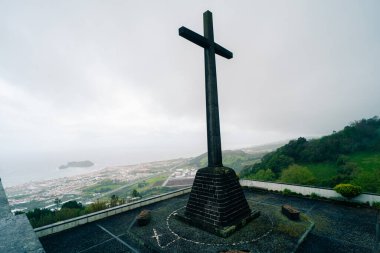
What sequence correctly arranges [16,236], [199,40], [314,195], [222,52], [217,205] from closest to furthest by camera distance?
[16,236]
[217,205]
[199,40]
[222,52]
[314,195]

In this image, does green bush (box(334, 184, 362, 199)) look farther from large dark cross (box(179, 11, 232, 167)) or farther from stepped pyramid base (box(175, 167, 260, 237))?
large dark cross (box(179, 11, 232, 167))

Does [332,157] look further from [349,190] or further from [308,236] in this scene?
[308,236]

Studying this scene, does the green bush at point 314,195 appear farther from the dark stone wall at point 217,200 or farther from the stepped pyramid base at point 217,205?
the dark stone wall at point 217,200

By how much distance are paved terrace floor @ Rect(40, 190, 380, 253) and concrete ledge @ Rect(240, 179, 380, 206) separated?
2.35 feet

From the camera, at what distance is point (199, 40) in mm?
10172

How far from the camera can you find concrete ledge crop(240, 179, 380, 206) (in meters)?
11.9

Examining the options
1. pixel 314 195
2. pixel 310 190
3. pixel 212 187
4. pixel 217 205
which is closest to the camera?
pixel 217 205

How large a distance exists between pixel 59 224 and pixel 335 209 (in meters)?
15.0

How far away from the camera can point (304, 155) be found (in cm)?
4888

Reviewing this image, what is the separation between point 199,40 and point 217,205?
26.0 feet

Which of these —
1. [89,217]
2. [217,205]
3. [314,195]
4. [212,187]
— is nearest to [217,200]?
Result: [217,205]

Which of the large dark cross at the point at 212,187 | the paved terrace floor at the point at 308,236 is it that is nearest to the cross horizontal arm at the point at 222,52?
the large dark cross at the point at 212,187

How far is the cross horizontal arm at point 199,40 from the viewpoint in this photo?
31.1ft

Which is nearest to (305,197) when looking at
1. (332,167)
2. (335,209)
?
(335,209)
